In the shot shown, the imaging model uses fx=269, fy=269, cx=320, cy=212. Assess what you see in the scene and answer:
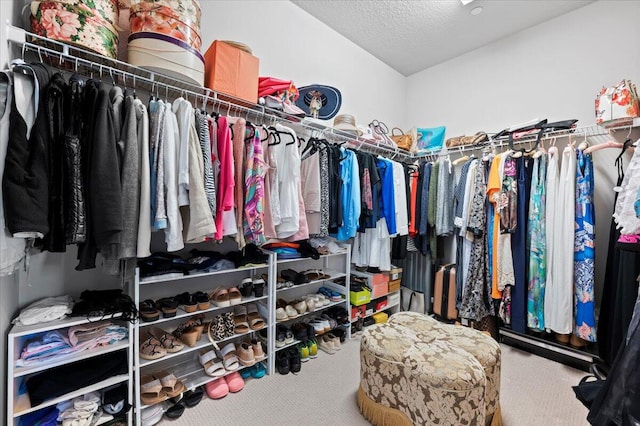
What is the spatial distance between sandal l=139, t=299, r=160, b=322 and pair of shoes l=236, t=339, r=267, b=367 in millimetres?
618

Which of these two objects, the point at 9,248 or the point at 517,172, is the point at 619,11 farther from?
the point at 9,248

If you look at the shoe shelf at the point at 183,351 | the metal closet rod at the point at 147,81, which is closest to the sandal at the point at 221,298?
the shoe shelf at the point at 183,351

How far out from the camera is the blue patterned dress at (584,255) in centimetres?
197

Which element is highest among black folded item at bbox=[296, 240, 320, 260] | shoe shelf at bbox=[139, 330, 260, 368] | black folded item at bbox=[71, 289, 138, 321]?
black folded item at bbox=[296, 240, 320, 260]

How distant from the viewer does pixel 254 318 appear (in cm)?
196

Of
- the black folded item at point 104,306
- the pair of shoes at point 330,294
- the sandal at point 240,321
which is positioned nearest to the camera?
the black folded item at point 104,306

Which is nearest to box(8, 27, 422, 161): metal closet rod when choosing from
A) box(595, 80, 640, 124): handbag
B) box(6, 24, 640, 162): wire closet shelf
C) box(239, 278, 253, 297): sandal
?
box(6, 24, 640, 162): wire closet shelf

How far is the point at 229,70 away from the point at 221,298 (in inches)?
57.2

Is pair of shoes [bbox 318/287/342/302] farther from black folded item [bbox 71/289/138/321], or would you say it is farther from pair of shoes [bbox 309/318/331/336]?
black folded item [bbox 71/289/138/321]

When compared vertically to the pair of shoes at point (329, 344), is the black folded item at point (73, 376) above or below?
above

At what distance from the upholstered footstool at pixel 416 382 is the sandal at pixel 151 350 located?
115cm

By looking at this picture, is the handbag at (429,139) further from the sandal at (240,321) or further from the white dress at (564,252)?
the sandal at (240,321)

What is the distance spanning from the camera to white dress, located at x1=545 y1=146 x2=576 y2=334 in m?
2.03

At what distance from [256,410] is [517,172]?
8.75 ft
